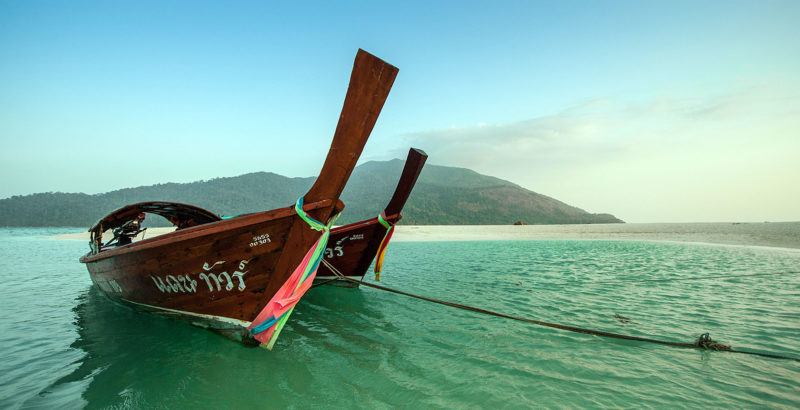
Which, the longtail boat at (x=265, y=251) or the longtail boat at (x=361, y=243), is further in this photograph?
the longtail boat at (x=361, y=243)

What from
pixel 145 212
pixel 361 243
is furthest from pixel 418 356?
pixel 145 212

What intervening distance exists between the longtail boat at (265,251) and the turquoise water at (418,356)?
0.59 meters

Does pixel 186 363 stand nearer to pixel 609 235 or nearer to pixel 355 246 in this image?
pixel 355 246

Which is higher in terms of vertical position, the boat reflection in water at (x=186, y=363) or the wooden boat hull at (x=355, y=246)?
the wooden boat hull at (x=355, y=246)

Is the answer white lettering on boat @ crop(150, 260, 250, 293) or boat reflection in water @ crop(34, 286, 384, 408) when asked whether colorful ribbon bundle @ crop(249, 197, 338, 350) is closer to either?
boat reflection in water @ crop(34, 286, 384, 408)

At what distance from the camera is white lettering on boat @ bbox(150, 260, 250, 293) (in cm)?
431

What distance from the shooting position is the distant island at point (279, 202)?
3388 inches

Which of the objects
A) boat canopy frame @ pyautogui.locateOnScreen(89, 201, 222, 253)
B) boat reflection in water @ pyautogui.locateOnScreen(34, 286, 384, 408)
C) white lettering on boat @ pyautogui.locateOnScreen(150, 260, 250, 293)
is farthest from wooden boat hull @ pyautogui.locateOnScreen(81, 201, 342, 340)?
boat canopy frame @ pyautogui.locateOnScreen(89, 201, 222, 253)

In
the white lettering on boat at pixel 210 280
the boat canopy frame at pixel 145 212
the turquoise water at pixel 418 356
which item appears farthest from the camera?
the boat canopy frame at pixel 145 212

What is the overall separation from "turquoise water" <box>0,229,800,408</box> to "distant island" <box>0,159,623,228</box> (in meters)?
67.3

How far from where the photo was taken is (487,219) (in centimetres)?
8644

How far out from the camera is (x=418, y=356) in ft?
14.3

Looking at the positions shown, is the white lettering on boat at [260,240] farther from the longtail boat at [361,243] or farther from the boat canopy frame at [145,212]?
the boat canopy frame at [145,212]

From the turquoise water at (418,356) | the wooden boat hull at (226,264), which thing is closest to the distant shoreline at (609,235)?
the turquoise water at (418,356)
